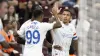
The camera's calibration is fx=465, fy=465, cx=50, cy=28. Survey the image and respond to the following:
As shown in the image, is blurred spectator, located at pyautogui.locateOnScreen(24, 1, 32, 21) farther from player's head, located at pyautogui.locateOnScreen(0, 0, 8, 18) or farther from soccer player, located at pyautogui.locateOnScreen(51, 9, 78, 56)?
player's head, located at pyautogui.locateOnScreen(0, 0, 8, 18)

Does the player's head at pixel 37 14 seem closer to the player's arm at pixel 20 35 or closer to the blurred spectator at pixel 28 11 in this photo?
the player's arm at pixel 20 35

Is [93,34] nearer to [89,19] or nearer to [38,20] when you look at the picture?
[89,19]

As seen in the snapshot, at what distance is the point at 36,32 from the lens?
8.05m

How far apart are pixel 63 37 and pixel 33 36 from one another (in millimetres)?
820

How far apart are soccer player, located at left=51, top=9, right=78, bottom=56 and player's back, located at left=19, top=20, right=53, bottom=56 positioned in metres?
0.56

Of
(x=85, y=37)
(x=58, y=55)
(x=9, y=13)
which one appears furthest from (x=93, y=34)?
(x=9, y=13)

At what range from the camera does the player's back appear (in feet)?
26.4

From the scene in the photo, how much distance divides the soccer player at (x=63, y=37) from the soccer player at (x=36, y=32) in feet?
1.64

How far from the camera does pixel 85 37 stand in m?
6.53

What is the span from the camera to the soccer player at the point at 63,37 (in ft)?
28.5

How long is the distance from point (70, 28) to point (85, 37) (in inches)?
91.3

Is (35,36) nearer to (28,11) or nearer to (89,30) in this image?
(89,30)

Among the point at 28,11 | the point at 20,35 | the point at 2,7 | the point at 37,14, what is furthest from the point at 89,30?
the point at 28,11

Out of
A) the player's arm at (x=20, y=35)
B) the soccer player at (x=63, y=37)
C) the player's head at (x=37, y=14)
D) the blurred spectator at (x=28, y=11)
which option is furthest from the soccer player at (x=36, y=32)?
the blurred spectator at (x=28, y=11)
